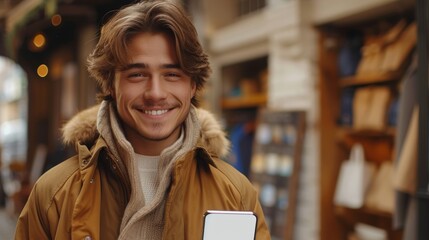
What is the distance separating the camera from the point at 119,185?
1663 mm

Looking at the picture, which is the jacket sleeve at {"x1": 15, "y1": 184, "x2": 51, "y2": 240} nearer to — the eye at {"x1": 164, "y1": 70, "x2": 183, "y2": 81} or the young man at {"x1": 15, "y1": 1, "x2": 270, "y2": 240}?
the young man at {"x1": 15, "y1": 1, "x2": 270, "y2": 240}

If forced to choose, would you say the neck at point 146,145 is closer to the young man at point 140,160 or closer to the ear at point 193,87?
the young man at point 140,160

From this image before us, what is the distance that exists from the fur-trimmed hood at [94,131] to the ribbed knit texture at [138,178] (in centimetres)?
9

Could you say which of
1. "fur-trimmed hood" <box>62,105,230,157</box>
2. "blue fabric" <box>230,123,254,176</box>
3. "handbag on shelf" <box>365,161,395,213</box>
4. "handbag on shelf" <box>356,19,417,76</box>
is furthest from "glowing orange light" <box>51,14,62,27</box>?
"fur-trimmed hood" <box>62,105,230,157</box>

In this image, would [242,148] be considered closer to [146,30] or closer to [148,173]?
[148,173]

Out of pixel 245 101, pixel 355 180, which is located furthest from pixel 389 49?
pixel 245 101

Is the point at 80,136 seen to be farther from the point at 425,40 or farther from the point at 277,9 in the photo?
the point at 277,9

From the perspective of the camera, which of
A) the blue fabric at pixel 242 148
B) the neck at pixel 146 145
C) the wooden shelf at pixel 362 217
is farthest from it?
the blue fabric at pixel 242 148

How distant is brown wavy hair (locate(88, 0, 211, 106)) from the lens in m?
1.59

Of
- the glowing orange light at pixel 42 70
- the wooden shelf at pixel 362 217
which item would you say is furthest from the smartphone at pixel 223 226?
the glowing orange light at pixel 42 70

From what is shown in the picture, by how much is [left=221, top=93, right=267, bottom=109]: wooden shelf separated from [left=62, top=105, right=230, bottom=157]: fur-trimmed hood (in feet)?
15.4

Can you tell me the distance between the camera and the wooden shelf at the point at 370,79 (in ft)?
15.4

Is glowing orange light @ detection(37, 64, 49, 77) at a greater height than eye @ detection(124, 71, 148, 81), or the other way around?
glowing orange light @ detection(37, 64, 49, 77)

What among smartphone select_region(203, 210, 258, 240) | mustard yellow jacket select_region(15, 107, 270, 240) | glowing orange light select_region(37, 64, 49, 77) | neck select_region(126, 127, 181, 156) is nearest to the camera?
smartphone select_region(203, 210, 258, 240)
